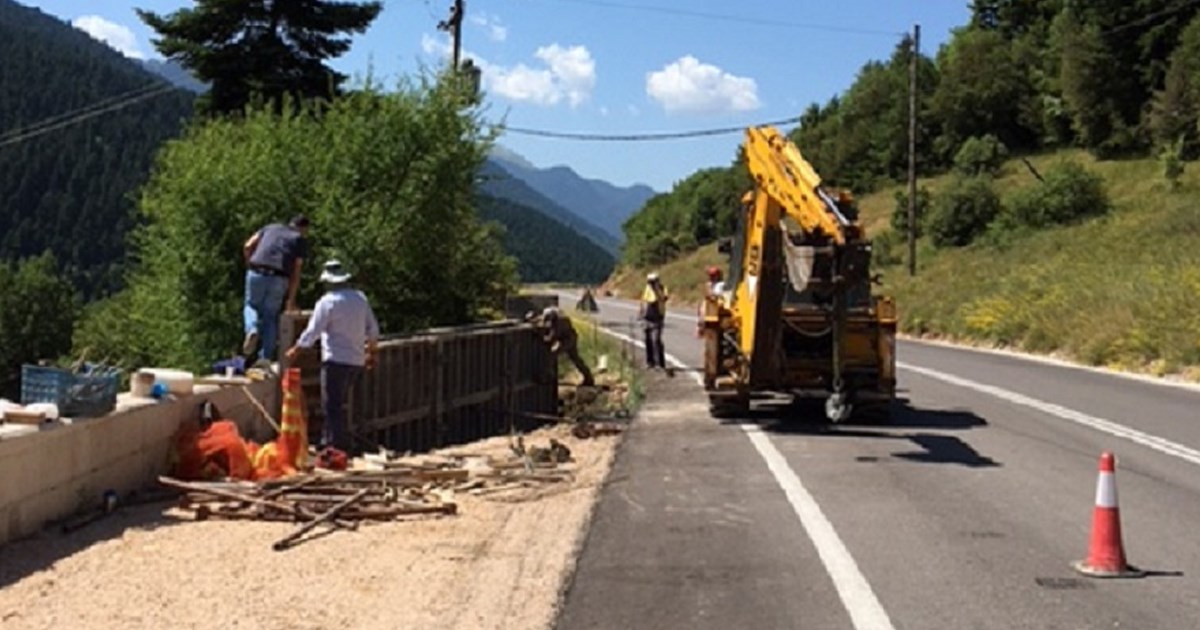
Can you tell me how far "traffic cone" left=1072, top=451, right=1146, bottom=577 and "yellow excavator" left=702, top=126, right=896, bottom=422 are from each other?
6.54 m

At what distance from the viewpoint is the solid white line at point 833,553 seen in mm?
7199

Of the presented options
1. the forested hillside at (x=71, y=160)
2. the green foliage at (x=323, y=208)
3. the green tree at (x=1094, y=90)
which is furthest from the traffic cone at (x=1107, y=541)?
the forested hillside at (x=71, y=160)

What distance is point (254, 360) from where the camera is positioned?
556 inches

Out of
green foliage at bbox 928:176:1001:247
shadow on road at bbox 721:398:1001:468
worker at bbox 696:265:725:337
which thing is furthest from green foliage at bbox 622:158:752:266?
shadow on road at bbox 721:398:1001:468

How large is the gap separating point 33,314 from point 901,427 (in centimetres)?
7760

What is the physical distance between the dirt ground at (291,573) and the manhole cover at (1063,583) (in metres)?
2.73

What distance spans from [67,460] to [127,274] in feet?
66.1

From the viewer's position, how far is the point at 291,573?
820cm

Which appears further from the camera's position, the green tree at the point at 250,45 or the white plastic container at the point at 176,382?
the green tree at the point at 250,45

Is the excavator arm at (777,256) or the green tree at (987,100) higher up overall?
the green tree at (987,100)

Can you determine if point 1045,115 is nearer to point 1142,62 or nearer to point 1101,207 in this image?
point 1142,62

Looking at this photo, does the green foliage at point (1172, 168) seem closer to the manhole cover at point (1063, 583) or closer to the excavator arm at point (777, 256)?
the excavator arm at point (777, 256)

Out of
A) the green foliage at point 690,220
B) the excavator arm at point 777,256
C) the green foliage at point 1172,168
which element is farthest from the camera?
the green foliage at point 690,220

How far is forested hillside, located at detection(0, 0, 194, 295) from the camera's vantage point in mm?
129000
